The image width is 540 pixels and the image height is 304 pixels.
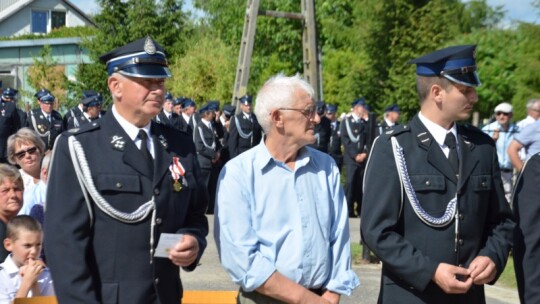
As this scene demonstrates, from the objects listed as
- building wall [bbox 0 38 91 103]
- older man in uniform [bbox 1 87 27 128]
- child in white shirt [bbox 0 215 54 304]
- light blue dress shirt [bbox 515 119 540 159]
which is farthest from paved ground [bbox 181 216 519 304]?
building wall [bbox 0 38 91 103]

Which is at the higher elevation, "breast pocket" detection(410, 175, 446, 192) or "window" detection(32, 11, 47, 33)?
"window" detection(32, 11, 47, 33)

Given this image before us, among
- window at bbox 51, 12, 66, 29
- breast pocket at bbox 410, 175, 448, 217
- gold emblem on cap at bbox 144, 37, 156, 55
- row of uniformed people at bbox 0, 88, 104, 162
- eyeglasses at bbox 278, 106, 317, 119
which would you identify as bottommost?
row of uniformed people at bbox 0, 88, 104, 162

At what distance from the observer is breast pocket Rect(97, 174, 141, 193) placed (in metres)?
4.47

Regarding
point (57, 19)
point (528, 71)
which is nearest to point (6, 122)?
point (528, 71)

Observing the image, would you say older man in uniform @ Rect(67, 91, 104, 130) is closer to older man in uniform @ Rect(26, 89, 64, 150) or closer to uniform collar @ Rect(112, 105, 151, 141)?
older man in uniform @ Rect(26, 89, 64, 150)

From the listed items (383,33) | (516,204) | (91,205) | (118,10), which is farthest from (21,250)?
(118,10)

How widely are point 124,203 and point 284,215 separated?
2.38 feet

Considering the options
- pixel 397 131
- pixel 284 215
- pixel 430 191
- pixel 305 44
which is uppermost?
pixel 305 44

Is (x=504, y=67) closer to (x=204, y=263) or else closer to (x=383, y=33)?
(x=383, y=33)

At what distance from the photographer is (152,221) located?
4504mm

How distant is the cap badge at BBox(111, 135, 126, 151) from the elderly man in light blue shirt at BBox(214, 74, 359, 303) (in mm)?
503

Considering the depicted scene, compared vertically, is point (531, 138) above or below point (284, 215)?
below

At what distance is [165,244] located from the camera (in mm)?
4457

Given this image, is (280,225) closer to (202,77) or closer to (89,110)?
(89,110)
